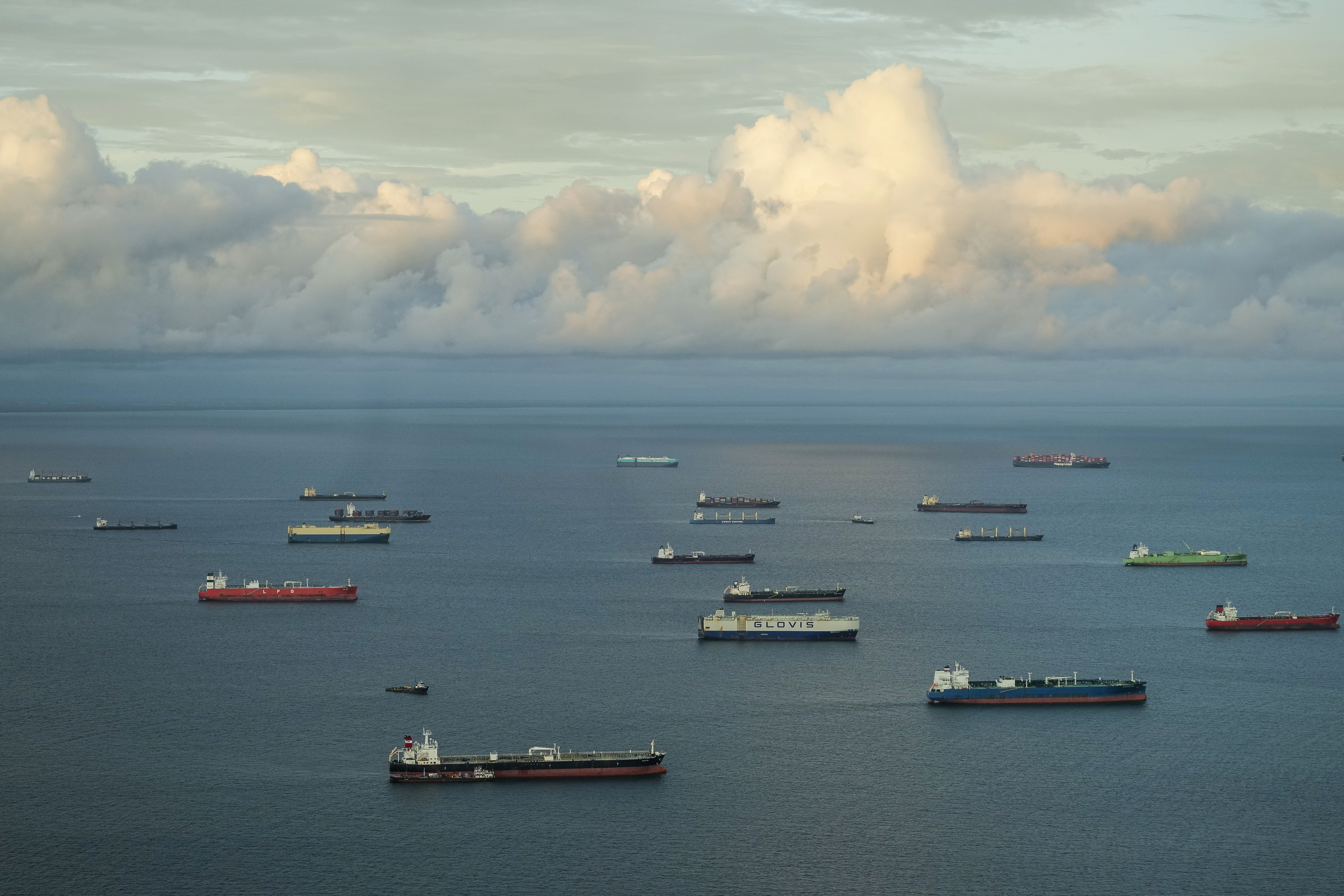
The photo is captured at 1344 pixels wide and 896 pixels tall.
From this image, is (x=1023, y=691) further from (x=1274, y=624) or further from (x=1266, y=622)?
(x=1274, y=624)

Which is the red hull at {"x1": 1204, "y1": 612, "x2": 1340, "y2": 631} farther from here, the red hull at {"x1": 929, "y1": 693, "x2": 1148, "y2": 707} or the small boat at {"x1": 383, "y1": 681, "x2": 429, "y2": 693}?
the small boat at {"x1": 383, "y1": 681, "x2": 429, "y2": 693}

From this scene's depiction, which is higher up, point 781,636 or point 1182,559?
point 1182,559

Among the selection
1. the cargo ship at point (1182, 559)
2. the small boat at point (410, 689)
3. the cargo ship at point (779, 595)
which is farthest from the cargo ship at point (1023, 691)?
the cargo ship at point (1182, 559)

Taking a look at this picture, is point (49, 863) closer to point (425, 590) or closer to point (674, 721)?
point (674, 721)

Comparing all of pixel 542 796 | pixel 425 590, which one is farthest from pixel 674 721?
pixel 425 590

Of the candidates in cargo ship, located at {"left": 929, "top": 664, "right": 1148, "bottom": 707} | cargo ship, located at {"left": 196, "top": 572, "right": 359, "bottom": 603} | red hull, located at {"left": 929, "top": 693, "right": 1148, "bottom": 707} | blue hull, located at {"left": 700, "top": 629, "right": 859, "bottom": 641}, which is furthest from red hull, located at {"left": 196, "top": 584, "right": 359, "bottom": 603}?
red hull, located at {"left": 929, "top": 693, "right": 1148, "bottom": 707}

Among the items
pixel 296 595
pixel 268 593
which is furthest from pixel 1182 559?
pixel 268 593
